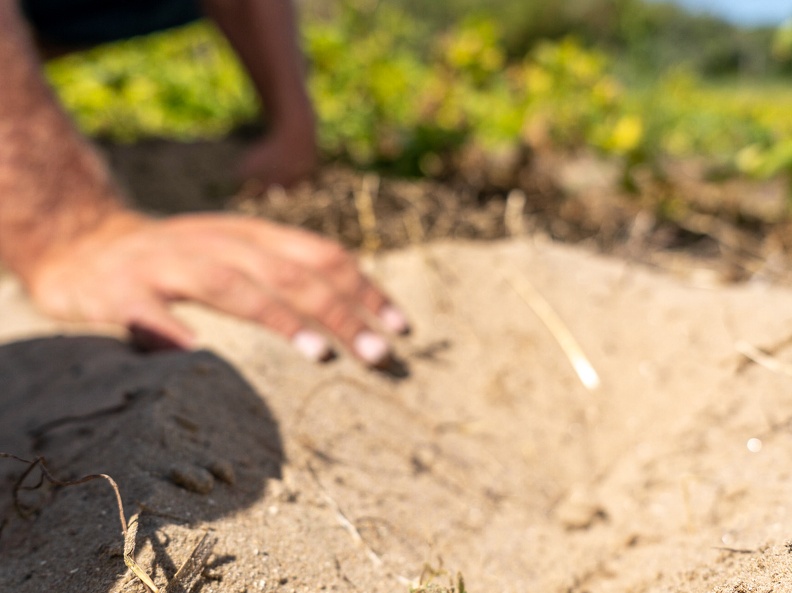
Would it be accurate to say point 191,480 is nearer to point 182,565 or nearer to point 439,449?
point 182,565

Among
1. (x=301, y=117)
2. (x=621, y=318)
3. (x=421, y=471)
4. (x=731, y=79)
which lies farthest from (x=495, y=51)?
(x=731, y=79)

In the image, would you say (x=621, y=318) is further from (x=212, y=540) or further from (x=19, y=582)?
(x=19, y=582)

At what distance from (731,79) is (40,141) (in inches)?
510

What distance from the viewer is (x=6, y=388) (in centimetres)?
140

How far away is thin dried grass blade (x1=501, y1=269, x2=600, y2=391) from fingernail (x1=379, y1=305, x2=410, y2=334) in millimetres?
376

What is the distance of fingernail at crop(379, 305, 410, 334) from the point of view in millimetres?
1751

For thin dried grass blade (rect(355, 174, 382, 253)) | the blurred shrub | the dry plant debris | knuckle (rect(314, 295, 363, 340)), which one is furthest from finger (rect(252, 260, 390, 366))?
the blurred shrub

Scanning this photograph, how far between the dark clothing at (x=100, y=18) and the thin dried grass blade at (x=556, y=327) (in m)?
2.45

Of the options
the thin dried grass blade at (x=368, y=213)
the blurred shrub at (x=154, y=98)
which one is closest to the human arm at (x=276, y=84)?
the thin dried grass blade at (x=368, y=213)

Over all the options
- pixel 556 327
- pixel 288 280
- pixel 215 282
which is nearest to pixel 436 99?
pixel 556 327

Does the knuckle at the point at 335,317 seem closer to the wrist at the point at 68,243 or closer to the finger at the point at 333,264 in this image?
the finger at the point at 333,264

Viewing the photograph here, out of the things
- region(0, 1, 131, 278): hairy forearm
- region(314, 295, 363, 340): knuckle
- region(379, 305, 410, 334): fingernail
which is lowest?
region(379, 305, 410, 334): fingernail

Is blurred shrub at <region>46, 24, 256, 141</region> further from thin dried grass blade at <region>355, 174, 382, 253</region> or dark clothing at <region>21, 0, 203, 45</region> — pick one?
thin dried grass blade at <region>355, 174, 382, 253</region>

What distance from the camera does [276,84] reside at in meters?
2.96
